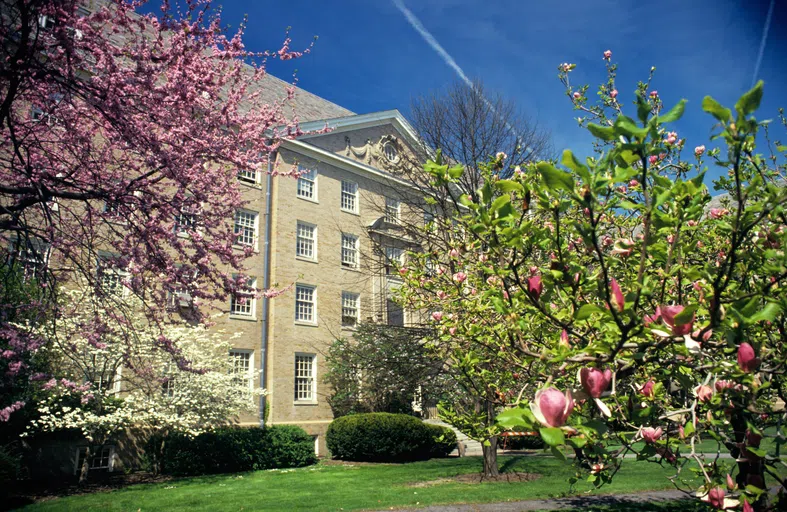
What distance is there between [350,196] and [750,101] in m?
25.7

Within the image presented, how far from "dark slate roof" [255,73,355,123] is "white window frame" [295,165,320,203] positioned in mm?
2941

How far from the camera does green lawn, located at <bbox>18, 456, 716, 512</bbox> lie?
34.8 ft

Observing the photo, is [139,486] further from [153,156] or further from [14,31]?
[14,31]

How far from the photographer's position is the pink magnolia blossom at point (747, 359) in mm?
1904

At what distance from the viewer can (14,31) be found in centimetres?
632

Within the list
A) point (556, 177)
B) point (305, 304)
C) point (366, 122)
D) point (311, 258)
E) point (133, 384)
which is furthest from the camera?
point (366, 122)

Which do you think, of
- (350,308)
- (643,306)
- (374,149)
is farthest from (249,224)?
(643,306)

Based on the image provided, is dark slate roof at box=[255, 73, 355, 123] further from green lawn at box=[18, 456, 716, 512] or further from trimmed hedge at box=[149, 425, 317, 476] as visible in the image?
green lawn at box=[18, 456, 716, 512]

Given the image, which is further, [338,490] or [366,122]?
[366,122]

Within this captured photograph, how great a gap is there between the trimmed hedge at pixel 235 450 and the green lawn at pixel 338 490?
1.44 m

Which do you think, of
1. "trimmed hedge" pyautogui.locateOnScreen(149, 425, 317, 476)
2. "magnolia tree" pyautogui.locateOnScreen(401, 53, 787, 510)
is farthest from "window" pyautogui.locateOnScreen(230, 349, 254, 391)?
"magnolia tree" pyautogui.locateOnScreen(401, 53, 787, 510)

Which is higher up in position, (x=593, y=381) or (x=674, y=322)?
(x=674, y=322)

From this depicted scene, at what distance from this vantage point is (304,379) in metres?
23.2

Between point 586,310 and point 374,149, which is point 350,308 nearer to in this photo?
point 374,149
